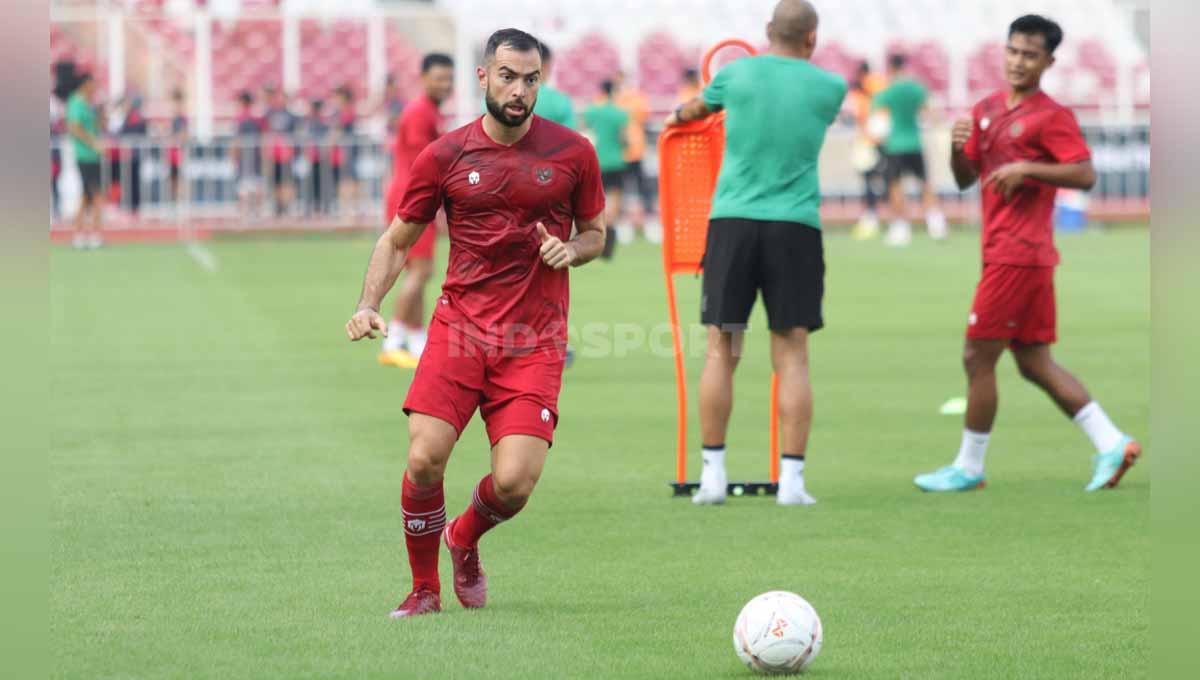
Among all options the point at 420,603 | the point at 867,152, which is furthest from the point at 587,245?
the point at 867,152

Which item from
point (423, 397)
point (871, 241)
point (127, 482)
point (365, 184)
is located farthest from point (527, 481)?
point (365, 184)

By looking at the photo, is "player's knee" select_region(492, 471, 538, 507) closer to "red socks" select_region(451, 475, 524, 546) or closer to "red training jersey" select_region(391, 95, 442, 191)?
"red socks" select_region(451, 475, 524, 546)

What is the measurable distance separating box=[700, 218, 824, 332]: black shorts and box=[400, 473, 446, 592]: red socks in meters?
2.66

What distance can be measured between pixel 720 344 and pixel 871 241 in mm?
19860

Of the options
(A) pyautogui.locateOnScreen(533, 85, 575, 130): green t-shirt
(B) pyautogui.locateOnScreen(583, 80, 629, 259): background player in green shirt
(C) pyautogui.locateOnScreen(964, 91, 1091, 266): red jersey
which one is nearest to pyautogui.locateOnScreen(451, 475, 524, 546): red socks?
(C) pyautogui.locateOnScreen(964, 91, 1091, 266): red jersey

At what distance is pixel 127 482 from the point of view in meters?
9.70

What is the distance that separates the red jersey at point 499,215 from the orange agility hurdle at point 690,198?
261cm

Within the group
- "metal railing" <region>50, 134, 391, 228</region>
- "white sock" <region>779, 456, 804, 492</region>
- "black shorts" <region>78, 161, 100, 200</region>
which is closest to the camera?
"white sock" <region>779, 456, 804, 492</region>

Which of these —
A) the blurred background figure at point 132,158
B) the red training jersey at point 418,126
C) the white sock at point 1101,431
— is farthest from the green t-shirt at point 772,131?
the blurred background figure at point 132,158

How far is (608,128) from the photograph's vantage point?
91.2 ft

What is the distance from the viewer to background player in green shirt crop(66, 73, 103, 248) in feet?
90.6

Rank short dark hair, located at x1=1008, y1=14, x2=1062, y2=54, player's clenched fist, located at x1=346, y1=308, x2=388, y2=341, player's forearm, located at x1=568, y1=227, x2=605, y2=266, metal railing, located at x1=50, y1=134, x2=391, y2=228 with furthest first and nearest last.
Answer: metal railing, located at x1=50, y1=134, x2=391, y2=228, short dark hair, located at x1=1008, y1=14, x2=1062, y2=54, player's forearm, located at x1=568, y1=227, x2=605, y2=266, player's clenched fist, located at x1=346, y1=308, x2=388, y2=341

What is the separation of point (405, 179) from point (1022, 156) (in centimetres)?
553

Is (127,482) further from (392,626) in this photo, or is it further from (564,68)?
(564,68)
